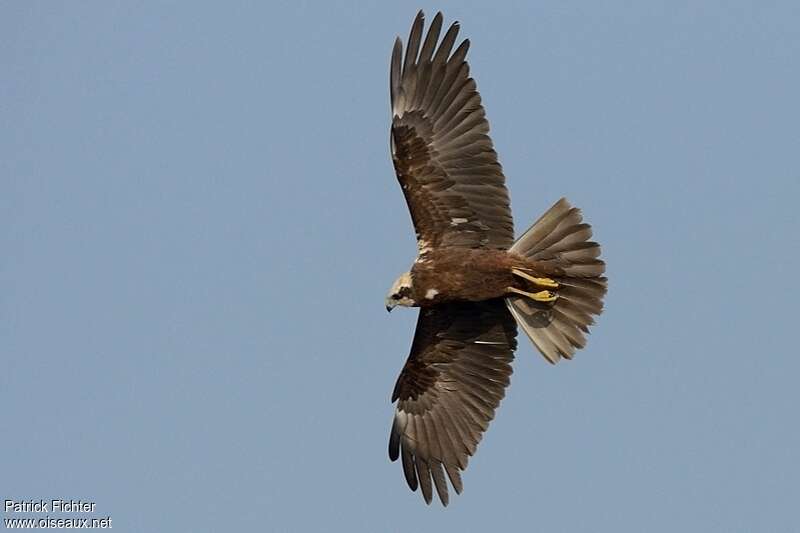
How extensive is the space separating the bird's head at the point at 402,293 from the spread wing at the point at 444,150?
1.02ft

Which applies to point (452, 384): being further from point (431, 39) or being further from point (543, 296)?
point (431, 39)

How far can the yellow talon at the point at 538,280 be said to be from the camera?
13.0 meters

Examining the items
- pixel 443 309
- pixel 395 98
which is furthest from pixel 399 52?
pixel 443 309

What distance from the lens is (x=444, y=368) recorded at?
13898mm

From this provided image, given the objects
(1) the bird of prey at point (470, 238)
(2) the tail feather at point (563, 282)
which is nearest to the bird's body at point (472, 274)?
(1) the bird of prey at point (470, 238)

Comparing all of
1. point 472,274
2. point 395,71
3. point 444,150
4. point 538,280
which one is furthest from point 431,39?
point 538,280

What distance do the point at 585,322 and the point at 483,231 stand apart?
4.18 ft

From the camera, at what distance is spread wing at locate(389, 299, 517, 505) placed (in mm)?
13648

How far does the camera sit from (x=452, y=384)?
13875 mm

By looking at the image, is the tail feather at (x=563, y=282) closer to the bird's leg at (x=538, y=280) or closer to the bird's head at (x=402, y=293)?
the bird's leg at (x=538, y=280)

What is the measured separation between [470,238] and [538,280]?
28.8 inches

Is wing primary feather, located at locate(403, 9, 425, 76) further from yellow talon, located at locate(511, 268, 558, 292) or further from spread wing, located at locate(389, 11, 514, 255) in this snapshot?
yellow talon, located at locate(511, 268, 558, 292)

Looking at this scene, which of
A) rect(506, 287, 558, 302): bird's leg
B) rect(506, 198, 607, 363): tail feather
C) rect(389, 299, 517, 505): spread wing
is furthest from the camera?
rect(389, 299, 517, 505): spread wing

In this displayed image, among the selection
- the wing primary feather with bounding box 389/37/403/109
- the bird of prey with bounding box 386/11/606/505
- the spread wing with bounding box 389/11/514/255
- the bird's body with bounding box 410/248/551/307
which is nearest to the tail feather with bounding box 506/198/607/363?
the bird of prey with bounding box 386/11/606/505
